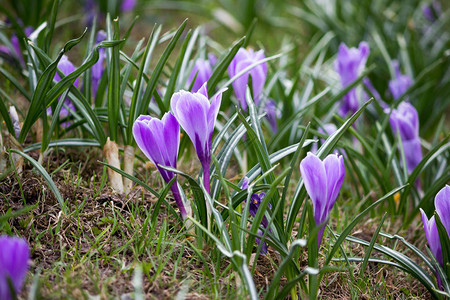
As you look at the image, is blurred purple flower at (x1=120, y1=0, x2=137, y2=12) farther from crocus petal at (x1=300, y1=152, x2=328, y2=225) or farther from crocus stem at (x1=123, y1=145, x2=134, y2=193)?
crocus petal at (x1=300, y1=152, x2=328, y2=225)

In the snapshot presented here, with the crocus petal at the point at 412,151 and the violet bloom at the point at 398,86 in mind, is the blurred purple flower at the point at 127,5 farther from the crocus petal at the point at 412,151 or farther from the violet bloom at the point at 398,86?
the crocus petal at the point at 412,151

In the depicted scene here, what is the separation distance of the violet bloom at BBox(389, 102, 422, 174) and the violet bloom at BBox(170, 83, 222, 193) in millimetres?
1059

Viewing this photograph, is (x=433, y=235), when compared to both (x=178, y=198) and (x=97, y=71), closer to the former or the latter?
(x=178, y=198)

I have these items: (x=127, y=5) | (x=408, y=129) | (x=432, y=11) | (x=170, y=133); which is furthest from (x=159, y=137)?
(x=432, y=11)

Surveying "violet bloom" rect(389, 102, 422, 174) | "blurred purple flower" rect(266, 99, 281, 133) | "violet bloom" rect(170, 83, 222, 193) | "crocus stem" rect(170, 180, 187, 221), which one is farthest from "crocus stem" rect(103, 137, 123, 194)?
"violet bloom" rect(389, 102, 422, 174)

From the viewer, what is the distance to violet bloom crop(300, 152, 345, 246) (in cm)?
131

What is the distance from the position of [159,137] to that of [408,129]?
4.15 ft

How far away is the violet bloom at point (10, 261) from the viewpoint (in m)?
1.06

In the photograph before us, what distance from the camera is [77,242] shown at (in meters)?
1.55

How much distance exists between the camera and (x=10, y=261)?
107 centimetres

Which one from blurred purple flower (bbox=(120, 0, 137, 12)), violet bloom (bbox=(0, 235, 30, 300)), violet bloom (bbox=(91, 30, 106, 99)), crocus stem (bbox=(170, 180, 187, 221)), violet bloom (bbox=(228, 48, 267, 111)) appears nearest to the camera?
violet bloom (bbox=(0, 235, 30, 300))

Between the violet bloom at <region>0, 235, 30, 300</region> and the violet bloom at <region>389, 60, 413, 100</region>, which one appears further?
the violet bloom at <region>389, 60, 413, 100</region>

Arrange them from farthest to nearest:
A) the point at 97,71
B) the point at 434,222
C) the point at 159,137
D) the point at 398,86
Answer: the point at 398,86, the point at 97,71, the point at 434,222, the point at 159,137

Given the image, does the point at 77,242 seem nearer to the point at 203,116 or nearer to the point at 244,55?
the point at 203,116
